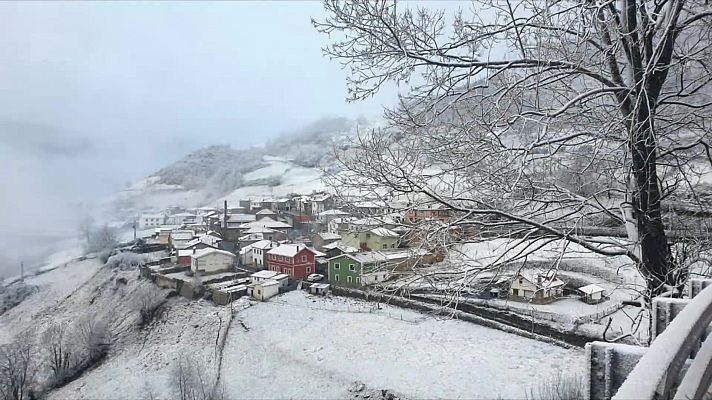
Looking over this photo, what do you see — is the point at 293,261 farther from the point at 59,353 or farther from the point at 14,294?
the point at 14,294

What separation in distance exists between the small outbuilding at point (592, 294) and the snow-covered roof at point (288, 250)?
947cm

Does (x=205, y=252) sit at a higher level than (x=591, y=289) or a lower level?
lower

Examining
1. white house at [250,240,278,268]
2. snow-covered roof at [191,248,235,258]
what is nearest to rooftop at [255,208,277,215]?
white house at [250,240,278,268]

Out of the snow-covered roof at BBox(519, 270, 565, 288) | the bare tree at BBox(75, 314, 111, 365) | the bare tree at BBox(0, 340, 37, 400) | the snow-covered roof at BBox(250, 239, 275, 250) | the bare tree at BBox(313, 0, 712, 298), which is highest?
the bare tree at BBox(313, 0, 712, 298)

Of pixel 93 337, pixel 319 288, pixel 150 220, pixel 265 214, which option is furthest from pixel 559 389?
pixel 150 220

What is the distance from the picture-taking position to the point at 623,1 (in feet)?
6.56

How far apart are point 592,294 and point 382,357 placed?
456 centimetres

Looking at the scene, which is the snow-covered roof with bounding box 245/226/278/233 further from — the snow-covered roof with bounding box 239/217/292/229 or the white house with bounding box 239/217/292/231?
the snow-covered roof with bounding box 239/217/292/229

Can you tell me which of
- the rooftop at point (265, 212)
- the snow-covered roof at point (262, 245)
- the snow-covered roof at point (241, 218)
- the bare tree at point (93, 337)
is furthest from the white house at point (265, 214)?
the bare tree at point (93, 337)

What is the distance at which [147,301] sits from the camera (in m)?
15.4

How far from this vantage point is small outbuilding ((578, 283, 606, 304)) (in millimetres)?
9018

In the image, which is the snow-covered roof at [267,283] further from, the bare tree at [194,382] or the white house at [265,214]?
the white house at [265,214]

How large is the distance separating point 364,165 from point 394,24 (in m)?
0.68

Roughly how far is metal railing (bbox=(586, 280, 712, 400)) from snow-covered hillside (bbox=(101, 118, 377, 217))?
97.1ft
